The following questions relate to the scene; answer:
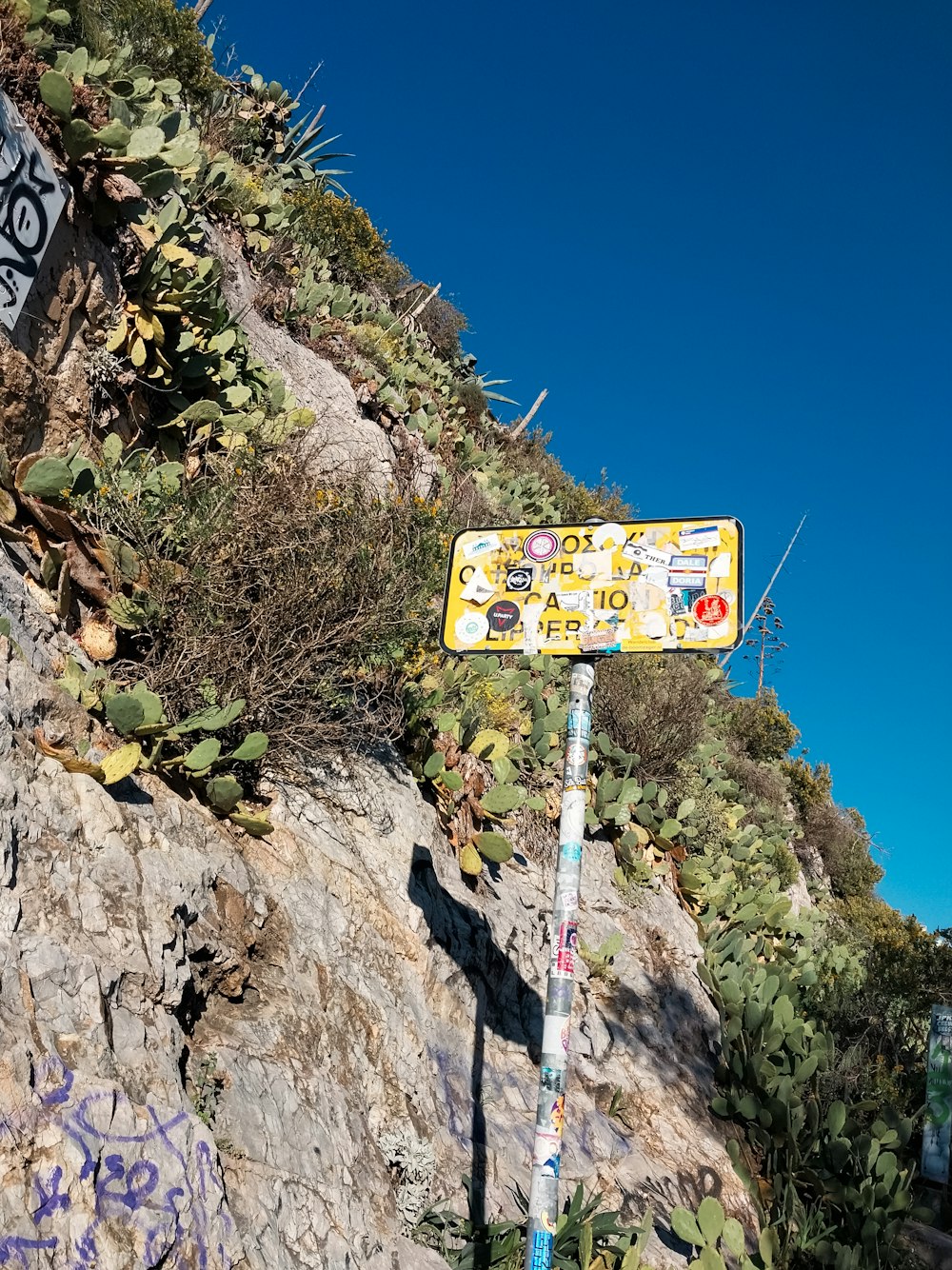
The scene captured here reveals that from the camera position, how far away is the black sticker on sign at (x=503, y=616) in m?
3.48

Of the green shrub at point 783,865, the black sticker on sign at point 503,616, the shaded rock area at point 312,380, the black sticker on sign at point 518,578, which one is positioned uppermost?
the shaded rock area at point 312,380

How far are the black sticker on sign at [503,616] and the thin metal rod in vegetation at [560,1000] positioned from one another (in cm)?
30

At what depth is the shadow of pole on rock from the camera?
5.23m

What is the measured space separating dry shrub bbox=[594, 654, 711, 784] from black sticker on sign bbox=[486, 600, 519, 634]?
6153 millimetres

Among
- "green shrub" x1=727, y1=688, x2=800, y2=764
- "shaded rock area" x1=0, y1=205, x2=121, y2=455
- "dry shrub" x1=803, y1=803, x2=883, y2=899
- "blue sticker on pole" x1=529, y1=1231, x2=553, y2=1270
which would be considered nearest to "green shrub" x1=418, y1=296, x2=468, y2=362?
"green shrub" x1=727, y1=688, x2=800, y2=764

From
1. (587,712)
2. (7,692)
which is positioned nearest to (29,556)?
(7,692)

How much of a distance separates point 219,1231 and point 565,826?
5.42 feet

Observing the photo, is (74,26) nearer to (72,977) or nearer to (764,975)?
(72,977)

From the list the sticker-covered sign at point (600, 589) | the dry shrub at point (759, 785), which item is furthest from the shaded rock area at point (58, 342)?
the dry shrub at point (759, 785)

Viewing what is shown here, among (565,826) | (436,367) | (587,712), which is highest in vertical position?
(436,367)

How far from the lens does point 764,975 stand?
305 inches

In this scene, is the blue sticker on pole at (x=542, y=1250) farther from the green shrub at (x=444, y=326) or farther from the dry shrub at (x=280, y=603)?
the green shrub at (x=444, y=326)

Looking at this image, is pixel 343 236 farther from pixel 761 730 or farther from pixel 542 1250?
pixel 542 1250

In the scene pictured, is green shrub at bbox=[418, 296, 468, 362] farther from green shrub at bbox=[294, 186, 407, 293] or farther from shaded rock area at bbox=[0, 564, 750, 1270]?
shaded rock area at bbox=[0, 564, 750, 1270]
